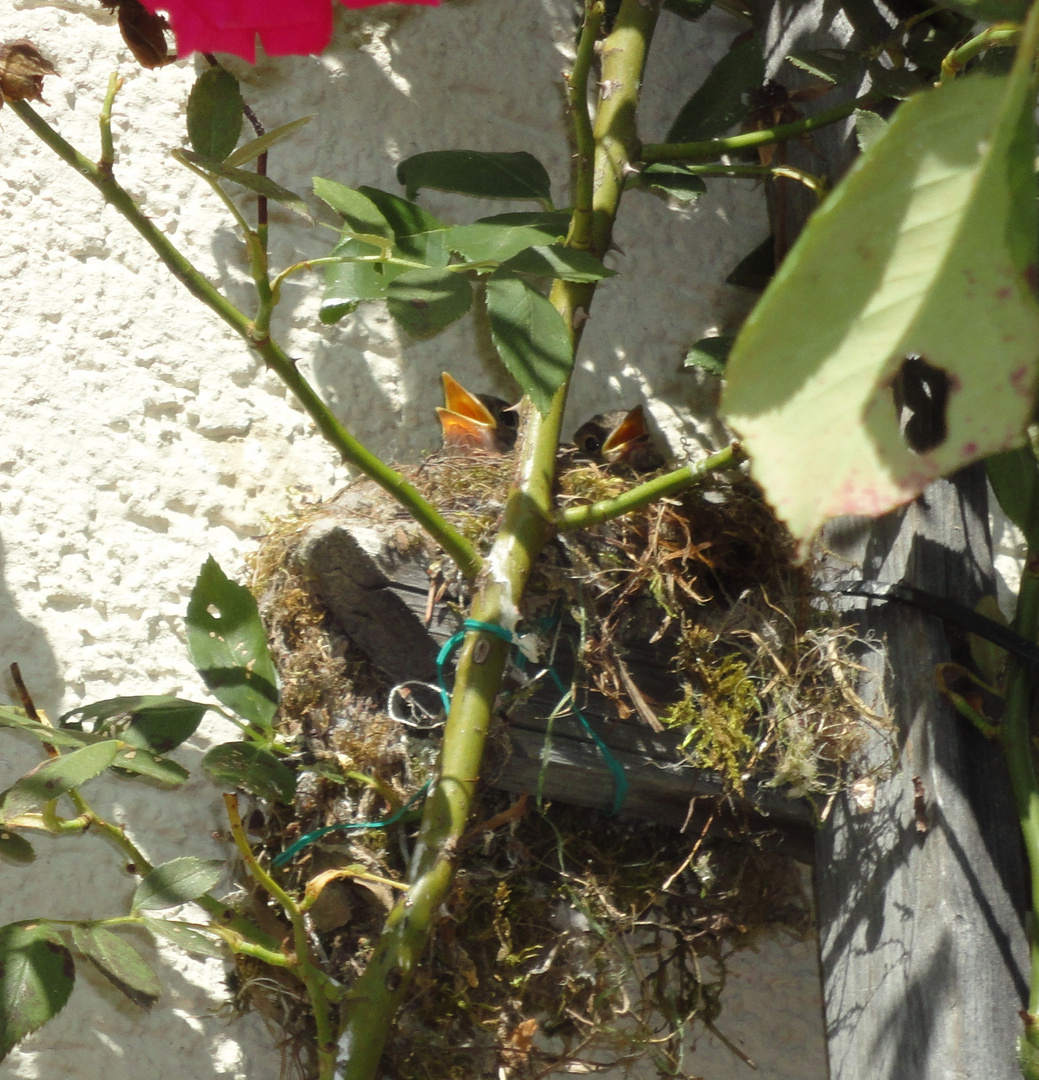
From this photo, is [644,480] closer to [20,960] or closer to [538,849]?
[538,849]

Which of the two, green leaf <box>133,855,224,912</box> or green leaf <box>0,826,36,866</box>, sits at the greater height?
green leaf <box>0,826,36,866</box>

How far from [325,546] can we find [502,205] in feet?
1.93

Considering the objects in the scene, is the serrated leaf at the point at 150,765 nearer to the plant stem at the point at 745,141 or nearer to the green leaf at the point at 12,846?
the green leaf at the point at 12,846

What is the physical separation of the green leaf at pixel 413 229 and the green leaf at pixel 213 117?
125 millimetres

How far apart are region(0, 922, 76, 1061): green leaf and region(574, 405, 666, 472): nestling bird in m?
0.56

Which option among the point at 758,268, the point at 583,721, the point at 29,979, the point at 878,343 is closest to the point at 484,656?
the point at 583,721

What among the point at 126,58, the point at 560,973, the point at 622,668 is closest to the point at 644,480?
the point at 622,668

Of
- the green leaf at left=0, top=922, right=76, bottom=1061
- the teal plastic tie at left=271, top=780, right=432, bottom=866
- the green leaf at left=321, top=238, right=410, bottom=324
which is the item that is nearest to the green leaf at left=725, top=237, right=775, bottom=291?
the green leaf at left=321, top=238, right=410, bottom=324

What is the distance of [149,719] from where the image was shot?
0.70 meters

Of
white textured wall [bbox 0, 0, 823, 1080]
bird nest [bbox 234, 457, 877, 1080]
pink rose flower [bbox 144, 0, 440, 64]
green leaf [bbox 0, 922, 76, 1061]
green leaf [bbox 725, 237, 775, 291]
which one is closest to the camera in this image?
pink rose flower [bbox 144, 0, 440, 64]

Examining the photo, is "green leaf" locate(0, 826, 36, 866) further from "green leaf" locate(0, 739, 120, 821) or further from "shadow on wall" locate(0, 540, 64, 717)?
"shadow on wall" locate(0, 540, 64, 717)

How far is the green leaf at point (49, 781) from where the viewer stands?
1.89 ft

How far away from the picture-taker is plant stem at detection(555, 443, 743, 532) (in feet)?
2.48

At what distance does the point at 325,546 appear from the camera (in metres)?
0.78
